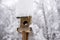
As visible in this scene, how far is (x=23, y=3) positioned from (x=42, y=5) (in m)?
1.07

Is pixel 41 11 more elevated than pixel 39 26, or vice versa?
pixel 41 11

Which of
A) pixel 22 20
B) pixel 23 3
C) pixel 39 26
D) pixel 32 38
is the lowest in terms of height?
pixel 32 38

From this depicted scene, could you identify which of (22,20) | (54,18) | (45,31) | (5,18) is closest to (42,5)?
(54,18)

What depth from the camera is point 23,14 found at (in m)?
1.28

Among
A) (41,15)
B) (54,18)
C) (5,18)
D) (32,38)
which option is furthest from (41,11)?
(5,18)

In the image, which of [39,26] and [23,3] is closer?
[23,3]

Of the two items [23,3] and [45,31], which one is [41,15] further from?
[23,3]

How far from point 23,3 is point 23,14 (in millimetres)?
106

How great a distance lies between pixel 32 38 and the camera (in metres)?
2.22

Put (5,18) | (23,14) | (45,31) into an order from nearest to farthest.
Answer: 1. (23,14)
2. (45,31)
3. (5,18)

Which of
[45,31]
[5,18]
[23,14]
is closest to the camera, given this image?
[23,14]

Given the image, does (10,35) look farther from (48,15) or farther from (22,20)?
(22,20)

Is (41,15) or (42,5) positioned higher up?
(42,5)

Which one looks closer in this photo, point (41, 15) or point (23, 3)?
point (23, 3)
